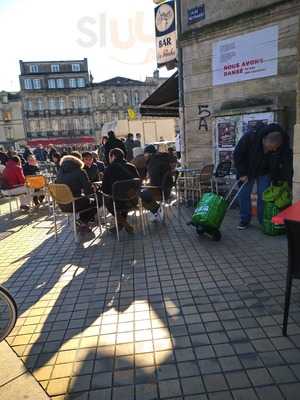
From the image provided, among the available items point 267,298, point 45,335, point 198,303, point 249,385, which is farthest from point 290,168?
point 45,335

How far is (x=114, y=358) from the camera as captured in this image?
270 centimetres

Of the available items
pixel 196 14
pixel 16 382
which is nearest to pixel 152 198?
pixel 16 382

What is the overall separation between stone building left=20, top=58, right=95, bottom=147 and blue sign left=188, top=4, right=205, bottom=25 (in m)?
51.2

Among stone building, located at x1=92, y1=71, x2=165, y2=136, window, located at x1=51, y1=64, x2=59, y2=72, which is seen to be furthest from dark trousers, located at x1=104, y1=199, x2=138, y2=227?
window, located at x1=51, y1=64, x2=59, y2=72

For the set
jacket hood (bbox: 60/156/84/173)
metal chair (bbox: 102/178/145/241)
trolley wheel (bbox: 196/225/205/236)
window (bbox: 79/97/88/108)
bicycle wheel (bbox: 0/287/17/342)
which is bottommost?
trolley wheel (bbox: 196/225/205/236)

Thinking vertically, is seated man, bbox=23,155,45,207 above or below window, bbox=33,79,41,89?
below

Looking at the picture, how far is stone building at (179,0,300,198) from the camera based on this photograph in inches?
248

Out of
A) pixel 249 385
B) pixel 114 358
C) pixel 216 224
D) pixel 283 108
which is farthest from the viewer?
pixel 283 108

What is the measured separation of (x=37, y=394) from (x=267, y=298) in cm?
230

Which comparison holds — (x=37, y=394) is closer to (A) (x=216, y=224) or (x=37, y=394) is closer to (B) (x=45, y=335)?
(B) (x=45, y=335)

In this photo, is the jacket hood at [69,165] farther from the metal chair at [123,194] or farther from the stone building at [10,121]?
the stone building at [10,121]

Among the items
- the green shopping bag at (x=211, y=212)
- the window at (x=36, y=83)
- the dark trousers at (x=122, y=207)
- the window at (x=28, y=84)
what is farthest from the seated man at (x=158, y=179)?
the window at (x=28, y=84)

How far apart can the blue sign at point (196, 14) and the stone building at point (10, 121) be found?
57.4m

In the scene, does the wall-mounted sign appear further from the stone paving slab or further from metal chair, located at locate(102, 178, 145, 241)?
the stone paving slab
